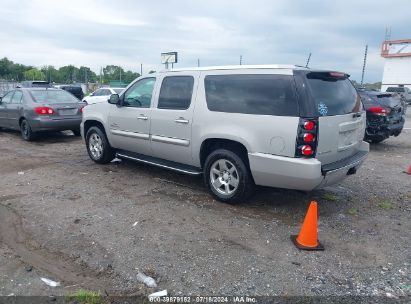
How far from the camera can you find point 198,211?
487 cm

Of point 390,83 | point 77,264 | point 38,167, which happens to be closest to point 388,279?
point 77,264

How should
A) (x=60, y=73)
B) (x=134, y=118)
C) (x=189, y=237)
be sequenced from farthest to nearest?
1. (x=60, y=73)
2. (x=134, y=118)
3. (x=189, y=237)

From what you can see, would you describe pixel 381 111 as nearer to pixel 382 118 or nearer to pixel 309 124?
pixel 382 118

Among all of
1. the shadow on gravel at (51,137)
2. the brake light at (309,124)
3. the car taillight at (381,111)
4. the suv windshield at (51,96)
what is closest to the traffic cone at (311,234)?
the brake light at (309,124)

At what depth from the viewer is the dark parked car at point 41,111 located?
9.52 meters

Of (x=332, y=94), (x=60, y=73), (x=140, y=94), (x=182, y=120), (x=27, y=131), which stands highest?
(x=60, y=73)

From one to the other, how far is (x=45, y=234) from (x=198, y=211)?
1944 millimetres

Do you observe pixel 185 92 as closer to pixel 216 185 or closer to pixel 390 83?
pixel 216 185

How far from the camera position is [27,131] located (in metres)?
9.94

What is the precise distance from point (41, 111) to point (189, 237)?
719 cm

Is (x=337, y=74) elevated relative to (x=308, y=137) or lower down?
elevated

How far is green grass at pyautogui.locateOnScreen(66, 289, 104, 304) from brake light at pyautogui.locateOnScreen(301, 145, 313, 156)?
2.70 m

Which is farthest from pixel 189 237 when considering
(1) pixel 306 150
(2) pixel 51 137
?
(2) pixel 51 137

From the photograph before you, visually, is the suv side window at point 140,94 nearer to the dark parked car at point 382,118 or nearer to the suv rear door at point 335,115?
the suv rear door at point 335,115
